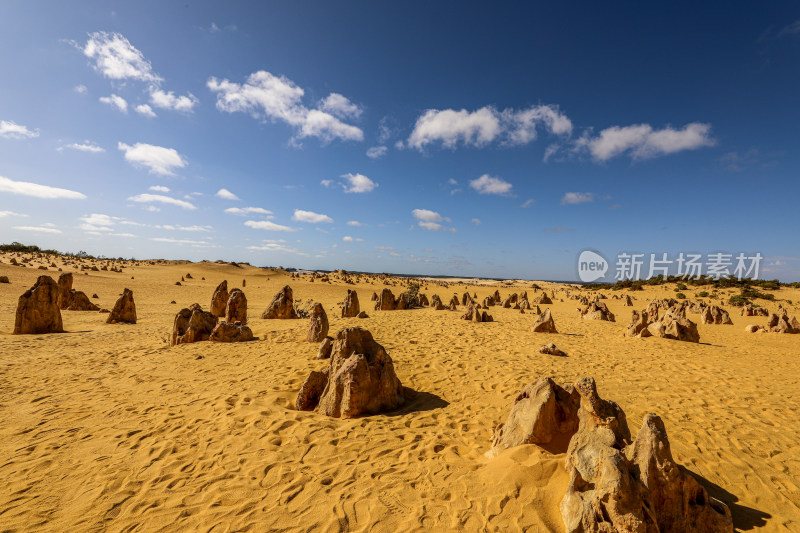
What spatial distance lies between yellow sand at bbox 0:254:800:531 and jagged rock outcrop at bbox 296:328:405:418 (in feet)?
1.17

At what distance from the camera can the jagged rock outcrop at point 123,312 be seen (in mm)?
15711

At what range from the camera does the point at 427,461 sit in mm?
4660

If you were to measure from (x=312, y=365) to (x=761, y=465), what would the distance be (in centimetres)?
882

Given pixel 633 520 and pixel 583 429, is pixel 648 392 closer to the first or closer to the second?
pixel 583 429

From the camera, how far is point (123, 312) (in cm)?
1585

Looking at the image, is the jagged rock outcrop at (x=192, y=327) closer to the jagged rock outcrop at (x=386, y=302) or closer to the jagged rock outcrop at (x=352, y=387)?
the jagged rock outcrop at (x=352, y=387)

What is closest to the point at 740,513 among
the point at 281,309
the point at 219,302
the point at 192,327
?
the point at 192,327

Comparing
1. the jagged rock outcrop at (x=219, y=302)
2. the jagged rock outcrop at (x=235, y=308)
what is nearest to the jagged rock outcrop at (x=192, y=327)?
the jagged rock outcrop at (x=235, y=308)

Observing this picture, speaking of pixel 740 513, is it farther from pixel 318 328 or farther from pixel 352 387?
pixel 318 328

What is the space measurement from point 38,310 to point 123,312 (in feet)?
10.9

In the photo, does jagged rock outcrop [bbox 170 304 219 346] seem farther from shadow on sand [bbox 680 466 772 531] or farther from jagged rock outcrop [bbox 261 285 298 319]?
shadow on sand [bbox 680 466 772 531]

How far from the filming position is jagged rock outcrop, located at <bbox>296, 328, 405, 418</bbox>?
20.3ft

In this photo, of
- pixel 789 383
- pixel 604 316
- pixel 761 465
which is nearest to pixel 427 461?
pixel 761 465

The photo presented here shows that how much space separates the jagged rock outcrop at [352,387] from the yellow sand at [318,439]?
0.36 meters
